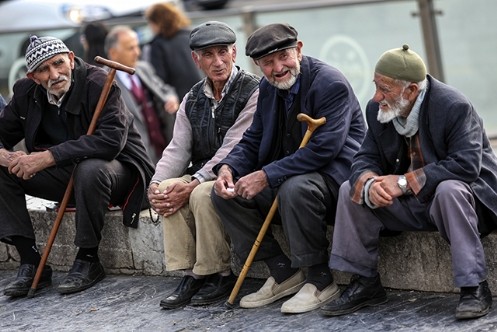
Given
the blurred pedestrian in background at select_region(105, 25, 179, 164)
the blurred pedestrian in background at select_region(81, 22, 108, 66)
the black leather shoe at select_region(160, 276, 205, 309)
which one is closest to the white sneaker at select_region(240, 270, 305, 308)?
the black leather shoe at select_region(160, 276, 205, 309)

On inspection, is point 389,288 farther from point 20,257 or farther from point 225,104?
point 20,257

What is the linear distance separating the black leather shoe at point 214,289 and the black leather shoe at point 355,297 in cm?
75

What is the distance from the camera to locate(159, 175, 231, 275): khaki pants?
21.5ft

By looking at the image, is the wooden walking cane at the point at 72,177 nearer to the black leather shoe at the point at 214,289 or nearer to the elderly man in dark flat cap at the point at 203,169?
the elderly man in dark flat cap at the point at 203,169

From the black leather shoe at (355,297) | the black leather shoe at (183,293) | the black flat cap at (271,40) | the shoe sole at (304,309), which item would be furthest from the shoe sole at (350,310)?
the black flat cap at (271,40)

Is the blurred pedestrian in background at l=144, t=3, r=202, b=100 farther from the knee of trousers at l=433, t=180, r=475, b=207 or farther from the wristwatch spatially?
the knee of trousers at l=433, t=180, r=475, b=207

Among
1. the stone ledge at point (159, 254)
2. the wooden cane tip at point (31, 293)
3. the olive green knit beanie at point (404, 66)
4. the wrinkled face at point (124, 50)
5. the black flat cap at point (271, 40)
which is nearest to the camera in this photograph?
the olive green knit beanie at point (404, 66)

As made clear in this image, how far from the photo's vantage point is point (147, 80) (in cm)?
983

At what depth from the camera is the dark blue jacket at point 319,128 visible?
20.5 ft

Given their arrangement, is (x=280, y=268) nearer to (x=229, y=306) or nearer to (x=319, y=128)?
(x=229, y=306)

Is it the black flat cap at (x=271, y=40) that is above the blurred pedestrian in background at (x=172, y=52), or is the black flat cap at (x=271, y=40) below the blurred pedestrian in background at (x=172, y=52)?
below

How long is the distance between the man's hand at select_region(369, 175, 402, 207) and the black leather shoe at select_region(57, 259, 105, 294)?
2.11m

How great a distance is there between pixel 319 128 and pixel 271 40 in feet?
1.68

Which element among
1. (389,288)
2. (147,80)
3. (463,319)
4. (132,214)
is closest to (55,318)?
(132,214)
